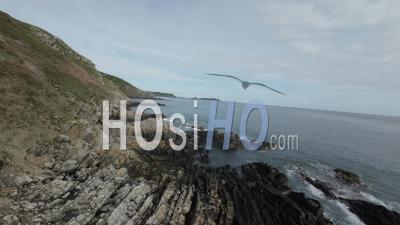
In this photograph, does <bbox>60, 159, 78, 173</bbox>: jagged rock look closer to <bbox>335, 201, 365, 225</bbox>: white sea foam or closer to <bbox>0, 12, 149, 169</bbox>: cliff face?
<bbox>0, 12, 149, 169</bbox>: cliff face

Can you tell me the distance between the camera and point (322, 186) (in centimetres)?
3173

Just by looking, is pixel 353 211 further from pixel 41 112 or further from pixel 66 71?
pixel 66 71

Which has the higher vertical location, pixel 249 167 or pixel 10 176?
pixel 10 176

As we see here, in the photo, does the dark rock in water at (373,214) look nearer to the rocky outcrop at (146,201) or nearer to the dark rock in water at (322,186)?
the dark rock in water at (322,186)

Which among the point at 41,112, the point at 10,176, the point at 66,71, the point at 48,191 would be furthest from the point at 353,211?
the point at 66,71

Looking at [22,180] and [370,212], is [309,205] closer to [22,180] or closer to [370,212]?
[370,212]

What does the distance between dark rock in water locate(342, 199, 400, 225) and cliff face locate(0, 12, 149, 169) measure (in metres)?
31.8

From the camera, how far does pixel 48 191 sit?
1739cm

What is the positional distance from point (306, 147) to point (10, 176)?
187ft

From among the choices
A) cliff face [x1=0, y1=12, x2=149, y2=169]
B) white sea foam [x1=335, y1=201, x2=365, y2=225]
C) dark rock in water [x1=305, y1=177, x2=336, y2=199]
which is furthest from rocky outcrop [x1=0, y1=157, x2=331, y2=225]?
dark rock in water [x1=305, y1=177, x2=336, y2=199]

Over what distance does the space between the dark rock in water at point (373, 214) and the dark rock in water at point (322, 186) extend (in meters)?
2.51

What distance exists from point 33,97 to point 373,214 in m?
36.9

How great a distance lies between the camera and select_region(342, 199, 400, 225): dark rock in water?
23625 mm

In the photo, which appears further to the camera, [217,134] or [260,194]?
[217,134]
